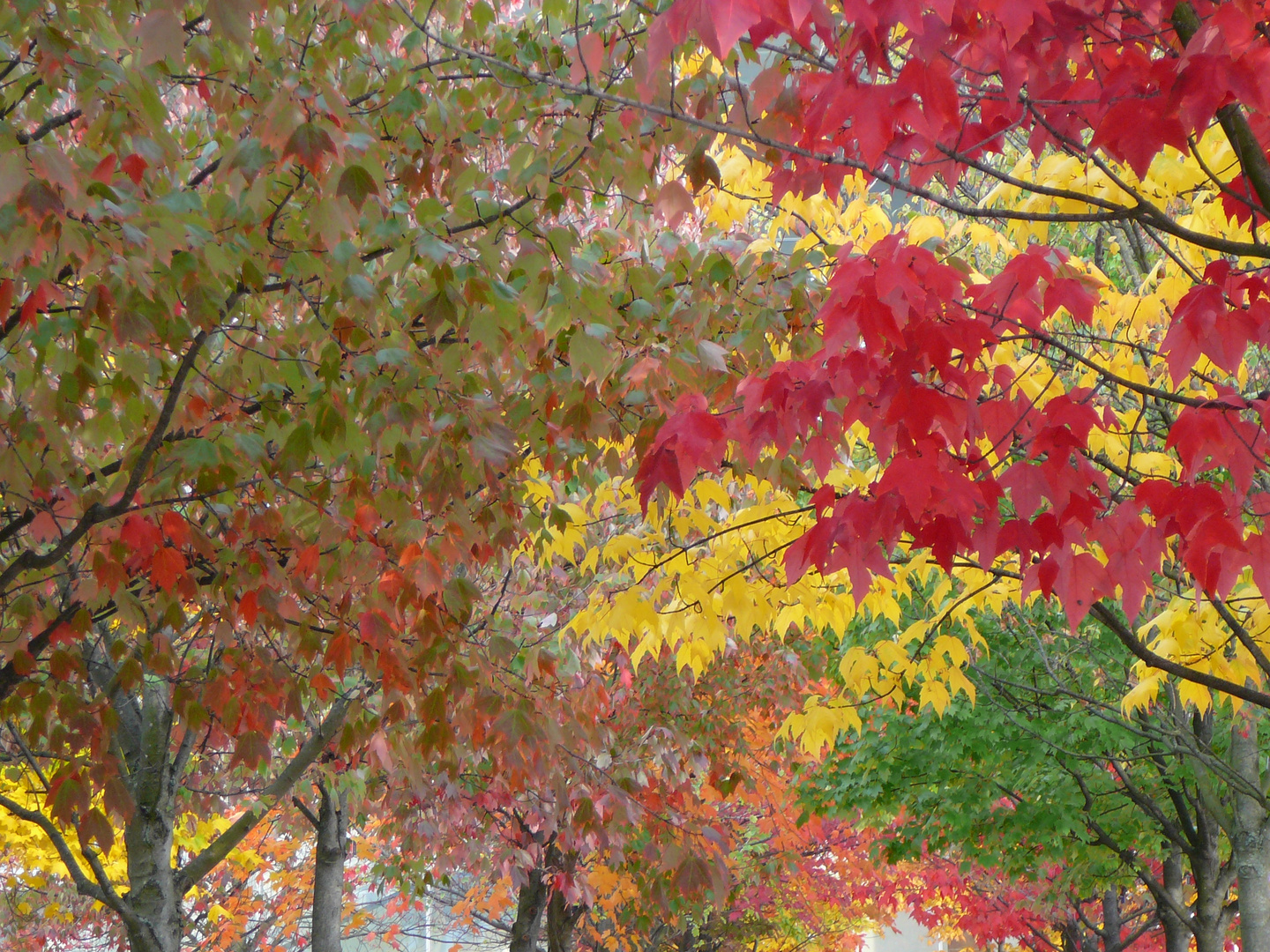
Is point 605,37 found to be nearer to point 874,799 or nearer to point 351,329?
point 351,329

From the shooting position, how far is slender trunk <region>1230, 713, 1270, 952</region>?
6.94m

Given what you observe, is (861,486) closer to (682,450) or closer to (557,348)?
(557,348)

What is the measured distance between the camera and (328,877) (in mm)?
9898

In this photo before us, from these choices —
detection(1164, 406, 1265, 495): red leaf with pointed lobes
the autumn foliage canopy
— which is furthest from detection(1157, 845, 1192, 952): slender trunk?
detection(1164, 406, 1265, 495): red leaf with pointed lobes

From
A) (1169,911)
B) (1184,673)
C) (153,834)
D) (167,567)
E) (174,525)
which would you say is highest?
(174,525)

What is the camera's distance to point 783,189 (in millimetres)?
3234

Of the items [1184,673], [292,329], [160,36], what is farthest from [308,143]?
[1184,673]

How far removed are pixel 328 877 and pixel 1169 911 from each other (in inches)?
298

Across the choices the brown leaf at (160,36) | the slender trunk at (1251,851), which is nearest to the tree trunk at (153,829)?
the brown leaf at (160,36)

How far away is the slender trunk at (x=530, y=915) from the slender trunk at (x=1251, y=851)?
296 inches

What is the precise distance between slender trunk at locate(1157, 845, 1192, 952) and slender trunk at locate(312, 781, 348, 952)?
24.4 feet

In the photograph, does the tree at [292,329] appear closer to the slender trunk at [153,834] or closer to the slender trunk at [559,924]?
the slender trunk at [153,834]

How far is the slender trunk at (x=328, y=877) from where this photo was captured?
383 inches

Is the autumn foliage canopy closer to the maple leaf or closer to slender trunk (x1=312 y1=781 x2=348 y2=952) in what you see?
the maple leaf
